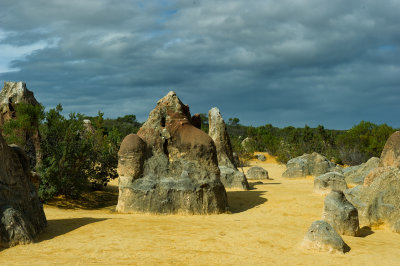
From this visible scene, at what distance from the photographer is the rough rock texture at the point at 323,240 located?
8.54m

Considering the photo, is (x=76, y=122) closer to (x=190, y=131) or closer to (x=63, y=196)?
(x=63, y=196)

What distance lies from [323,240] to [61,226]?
6.39m

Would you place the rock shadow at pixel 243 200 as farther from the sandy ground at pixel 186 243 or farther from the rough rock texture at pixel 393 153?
the rough rock texture at pixel 393 153

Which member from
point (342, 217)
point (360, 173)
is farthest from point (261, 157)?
point (342, 217)

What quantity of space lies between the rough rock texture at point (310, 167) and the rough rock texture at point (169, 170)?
1331 cm

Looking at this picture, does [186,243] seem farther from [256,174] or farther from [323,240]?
[256,174]

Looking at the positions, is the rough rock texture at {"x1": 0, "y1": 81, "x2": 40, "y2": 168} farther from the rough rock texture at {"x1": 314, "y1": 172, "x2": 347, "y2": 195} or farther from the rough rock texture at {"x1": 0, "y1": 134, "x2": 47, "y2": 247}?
the rough rock texture at {"x1": 314, "y1": 172, "x2": 347, "y2": 195}

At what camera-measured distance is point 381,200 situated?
11.8 metres

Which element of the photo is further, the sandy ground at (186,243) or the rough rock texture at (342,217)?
the rough rock texture at (342,217)

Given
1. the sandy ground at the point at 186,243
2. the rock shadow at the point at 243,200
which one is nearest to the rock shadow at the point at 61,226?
the sandy ground at the point at 186,243

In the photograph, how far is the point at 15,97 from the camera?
55.8 ft

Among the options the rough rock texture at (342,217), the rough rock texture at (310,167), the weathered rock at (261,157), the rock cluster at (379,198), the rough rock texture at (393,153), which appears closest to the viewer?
the rough rock texture at (342,217)

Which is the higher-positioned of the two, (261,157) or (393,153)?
(261,157)

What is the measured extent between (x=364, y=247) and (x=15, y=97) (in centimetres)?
1471
